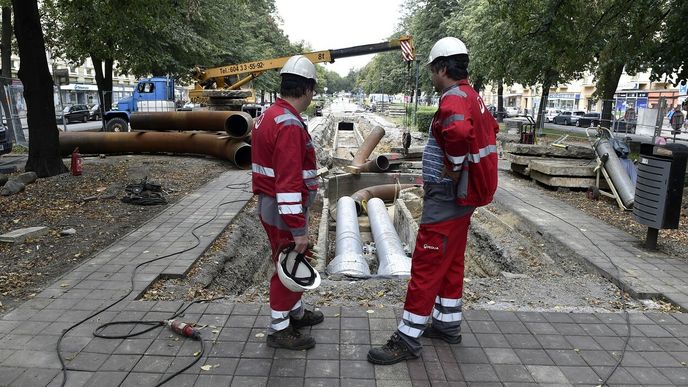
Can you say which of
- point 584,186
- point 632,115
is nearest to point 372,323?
point 584,186

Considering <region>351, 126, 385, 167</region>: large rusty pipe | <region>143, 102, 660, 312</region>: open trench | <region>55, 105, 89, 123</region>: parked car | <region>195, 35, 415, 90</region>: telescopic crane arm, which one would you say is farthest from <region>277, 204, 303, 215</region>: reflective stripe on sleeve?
<region>55, 105, 89, 123</region>: parked car

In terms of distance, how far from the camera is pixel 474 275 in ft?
23.2

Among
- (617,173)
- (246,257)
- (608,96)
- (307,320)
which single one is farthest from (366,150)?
(608,96)

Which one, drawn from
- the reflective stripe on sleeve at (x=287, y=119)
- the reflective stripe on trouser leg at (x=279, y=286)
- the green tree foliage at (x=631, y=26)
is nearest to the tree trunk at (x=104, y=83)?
the green tree foliage at (x=631, y=26)

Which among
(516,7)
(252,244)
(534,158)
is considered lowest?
(252,244)

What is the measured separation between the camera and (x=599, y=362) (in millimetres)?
3461

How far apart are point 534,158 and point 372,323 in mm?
9356

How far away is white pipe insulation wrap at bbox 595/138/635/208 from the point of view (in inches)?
343

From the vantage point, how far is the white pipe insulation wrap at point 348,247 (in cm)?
630

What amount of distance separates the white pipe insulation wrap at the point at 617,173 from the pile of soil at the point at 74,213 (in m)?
7.94

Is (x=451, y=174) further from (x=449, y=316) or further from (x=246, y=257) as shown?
(x=246, y=257)

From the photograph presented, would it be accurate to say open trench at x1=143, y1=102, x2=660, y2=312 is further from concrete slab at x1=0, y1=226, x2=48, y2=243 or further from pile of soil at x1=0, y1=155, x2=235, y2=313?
concrete slab at x1=0, y1=226, x2=48, y2=243

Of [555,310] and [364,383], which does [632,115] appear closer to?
[555,310]

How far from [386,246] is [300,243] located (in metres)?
4.29
